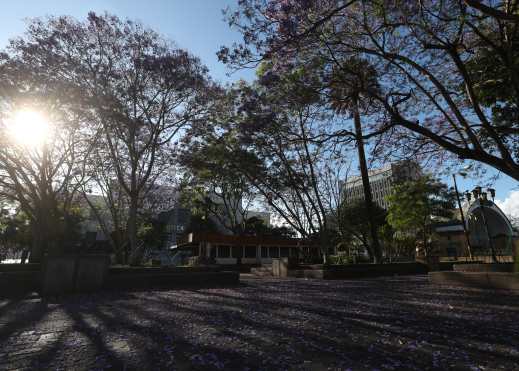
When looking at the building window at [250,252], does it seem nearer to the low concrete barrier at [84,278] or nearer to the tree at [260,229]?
the tree at [260,229]

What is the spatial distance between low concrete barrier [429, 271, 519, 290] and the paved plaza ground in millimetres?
2226

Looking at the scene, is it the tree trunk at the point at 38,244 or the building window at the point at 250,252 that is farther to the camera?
the building window at the point at 250,252

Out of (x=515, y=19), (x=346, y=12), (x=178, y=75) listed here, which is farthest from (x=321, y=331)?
(x=178, y=75)

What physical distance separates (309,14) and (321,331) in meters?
8.10

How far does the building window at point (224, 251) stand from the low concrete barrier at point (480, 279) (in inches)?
1061

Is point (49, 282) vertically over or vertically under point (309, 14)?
under

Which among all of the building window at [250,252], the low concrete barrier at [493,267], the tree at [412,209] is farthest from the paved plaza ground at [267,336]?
the building window at [250,252]

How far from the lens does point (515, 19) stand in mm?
6328

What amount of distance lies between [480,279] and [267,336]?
944 centimetres

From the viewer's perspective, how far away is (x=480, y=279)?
404 inches

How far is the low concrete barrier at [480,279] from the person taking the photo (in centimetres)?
924

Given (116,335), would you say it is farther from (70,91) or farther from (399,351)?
(70,91)

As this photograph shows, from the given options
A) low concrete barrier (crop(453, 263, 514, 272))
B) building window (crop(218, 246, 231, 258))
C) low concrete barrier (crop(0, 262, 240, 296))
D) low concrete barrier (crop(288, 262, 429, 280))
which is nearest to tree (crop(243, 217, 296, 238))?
building window (crop(218, 246, 231, 258))

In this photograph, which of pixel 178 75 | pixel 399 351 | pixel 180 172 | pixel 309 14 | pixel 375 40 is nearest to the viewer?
pixel 399 351
